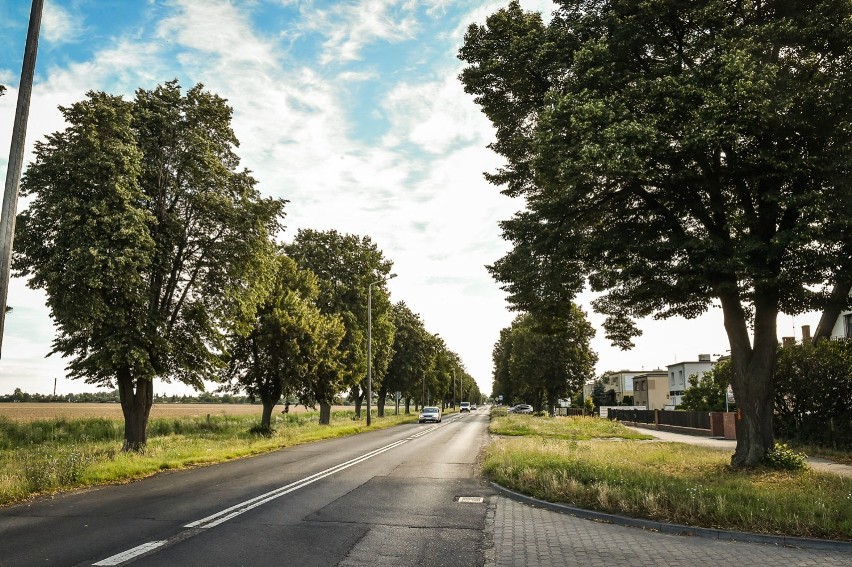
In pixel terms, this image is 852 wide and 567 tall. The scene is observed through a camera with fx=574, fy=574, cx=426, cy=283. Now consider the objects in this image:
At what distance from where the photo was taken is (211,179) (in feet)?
71.2

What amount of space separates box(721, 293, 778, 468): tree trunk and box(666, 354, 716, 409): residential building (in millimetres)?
66998

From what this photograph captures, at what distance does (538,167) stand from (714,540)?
8.72 metres

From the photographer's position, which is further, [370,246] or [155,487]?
[370,246]

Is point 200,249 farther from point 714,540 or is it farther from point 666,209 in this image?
point 714,540

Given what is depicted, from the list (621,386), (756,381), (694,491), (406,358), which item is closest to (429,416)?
(406,358)

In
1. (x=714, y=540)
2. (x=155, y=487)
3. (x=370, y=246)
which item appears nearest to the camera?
(x=714, y=540)

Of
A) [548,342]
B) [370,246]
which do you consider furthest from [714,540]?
[548,342]

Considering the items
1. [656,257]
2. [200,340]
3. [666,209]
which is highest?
[666,209]

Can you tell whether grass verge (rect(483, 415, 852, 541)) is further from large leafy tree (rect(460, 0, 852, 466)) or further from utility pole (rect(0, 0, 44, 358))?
utility pole (rect(0, 0, 44, 358))

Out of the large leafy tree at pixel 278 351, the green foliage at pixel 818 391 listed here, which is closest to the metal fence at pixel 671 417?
the green foliage at pixel 818 391

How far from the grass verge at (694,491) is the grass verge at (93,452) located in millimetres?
9006

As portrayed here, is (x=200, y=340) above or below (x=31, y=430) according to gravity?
above

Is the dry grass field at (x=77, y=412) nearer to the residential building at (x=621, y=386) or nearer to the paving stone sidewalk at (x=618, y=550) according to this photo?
the paving stone sidewalk at (x=618, y=550)

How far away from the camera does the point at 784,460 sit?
43.3ft
